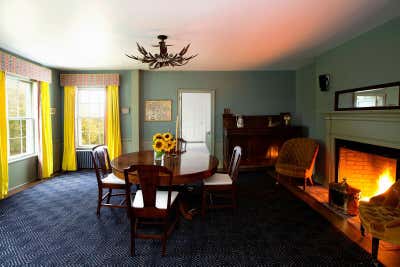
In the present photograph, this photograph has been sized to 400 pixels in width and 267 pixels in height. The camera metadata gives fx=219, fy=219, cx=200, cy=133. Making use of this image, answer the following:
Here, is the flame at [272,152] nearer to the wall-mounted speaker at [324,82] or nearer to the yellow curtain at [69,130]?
the wall-mounted speaker at [324,82]

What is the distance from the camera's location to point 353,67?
10.6 feet

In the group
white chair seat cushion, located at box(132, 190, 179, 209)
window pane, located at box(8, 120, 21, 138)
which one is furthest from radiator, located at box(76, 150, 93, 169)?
white chair seat cushion, located at box(132, 190, 179, 209)

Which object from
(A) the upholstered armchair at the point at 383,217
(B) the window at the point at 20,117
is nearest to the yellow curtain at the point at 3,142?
(B) the window at the point at 20,117

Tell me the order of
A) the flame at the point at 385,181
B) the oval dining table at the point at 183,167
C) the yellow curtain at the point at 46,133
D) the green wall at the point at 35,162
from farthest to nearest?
1. the yellow curtain at the point at 46,133
2. the green wall at the point at 35,162
3. the flame at the point at 385,181
4. the oval dining table at the point at 183,167

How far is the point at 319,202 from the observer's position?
324cm

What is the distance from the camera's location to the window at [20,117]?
3.91m

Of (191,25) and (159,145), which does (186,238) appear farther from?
(191,25)

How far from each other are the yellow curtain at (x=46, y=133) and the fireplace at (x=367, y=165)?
17.9 feet

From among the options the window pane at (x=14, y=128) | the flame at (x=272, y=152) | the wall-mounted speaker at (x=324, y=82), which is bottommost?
the flame at (x=272, y=152)

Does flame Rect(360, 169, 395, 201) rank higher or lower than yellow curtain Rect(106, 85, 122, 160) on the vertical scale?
lower

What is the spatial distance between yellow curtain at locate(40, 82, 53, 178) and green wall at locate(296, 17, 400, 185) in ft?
17.8

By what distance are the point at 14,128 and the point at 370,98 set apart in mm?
5777

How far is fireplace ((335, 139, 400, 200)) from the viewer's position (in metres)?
2.67

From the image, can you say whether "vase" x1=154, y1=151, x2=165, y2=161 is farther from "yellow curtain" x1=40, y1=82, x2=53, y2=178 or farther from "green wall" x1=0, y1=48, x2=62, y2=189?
"yellow curtain" x1=40, y1=82, x2=53, y2=178
